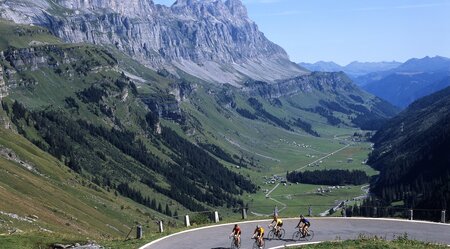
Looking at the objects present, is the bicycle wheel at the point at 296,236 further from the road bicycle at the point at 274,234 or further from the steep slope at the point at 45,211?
the steep slope at the point at 45,211

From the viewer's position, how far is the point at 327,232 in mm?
65875

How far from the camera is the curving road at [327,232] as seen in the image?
60000 mm

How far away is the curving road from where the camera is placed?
197 ft

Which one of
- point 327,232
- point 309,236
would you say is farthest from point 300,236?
point 327,232

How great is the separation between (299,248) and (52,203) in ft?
403

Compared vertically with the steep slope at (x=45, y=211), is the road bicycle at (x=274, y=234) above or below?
above

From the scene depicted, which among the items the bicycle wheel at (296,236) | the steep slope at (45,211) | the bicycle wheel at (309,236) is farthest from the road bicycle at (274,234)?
the steep slope at (45,211)

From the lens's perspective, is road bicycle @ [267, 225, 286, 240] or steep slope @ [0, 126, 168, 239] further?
steep slope @ [0, 126, 168, 239]

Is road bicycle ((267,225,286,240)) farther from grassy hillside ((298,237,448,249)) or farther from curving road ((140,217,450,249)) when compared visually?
grassy hillside ((298,237,448,249))

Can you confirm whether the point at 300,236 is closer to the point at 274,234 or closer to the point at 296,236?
the point at 296,236

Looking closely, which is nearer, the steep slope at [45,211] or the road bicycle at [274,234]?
the road bicycle at [274,234]

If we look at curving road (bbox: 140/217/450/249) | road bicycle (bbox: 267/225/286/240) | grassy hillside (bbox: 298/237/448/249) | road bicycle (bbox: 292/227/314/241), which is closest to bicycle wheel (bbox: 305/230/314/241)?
road bicycle (bbox: 292/227/314/241)

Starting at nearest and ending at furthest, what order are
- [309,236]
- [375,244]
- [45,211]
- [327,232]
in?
[375,244] → [309,236] → [327,232] → [45,211]

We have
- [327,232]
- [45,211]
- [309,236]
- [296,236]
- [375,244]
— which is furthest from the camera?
[45,211]
